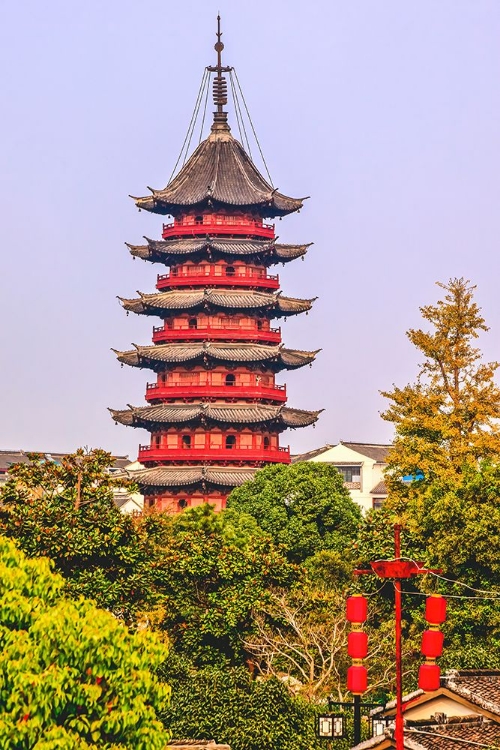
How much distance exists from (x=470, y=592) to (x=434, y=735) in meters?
13.6

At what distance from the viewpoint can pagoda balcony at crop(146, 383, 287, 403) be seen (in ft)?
231

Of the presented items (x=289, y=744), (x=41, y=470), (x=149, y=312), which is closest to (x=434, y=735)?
(x=289, y=744)

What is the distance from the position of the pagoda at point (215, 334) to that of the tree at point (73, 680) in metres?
45.5

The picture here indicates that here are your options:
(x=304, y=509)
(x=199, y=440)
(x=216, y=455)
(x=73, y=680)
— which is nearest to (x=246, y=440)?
(x=216, y=455)

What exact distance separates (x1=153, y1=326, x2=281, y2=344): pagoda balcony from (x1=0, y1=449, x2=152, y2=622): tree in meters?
31.4

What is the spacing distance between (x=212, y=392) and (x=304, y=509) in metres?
15.3

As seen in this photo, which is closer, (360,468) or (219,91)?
(219,91)

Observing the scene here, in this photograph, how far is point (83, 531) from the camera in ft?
124

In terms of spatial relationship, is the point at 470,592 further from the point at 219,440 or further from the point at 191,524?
the point at 219,440

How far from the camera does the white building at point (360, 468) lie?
93.3 m

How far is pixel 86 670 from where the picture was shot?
2217 cm

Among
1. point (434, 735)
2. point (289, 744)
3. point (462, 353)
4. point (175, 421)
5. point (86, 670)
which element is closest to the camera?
point (86, 670)

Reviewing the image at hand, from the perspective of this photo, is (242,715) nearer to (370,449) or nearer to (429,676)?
(429,676)

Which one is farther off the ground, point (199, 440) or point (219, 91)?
point (219, 91)
